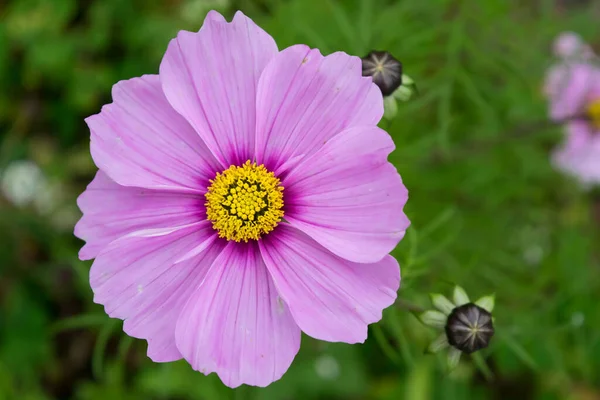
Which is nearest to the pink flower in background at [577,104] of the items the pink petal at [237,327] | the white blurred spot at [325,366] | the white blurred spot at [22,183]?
the white blurred spot at [325,366]

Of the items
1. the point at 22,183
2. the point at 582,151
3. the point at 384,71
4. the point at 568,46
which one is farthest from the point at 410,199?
the point at 22,183

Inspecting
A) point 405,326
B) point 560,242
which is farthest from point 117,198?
point 560,242

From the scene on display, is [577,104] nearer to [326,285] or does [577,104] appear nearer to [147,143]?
[326,285]

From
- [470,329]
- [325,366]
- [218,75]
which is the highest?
[218,75]

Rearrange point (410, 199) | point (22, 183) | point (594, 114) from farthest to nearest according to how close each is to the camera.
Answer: point (22, 183)
point (410, 199)
point (594, 114)

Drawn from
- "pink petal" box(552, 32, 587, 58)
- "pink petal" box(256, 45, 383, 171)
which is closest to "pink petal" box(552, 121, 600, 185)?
"pink petal" box(552, 32, 587, 58)

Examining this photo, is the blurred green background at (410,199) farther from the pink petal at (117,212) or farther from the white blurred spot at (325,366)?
the pink petal at (117,212)

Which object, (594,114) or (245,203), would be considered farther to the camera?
(594,114)
